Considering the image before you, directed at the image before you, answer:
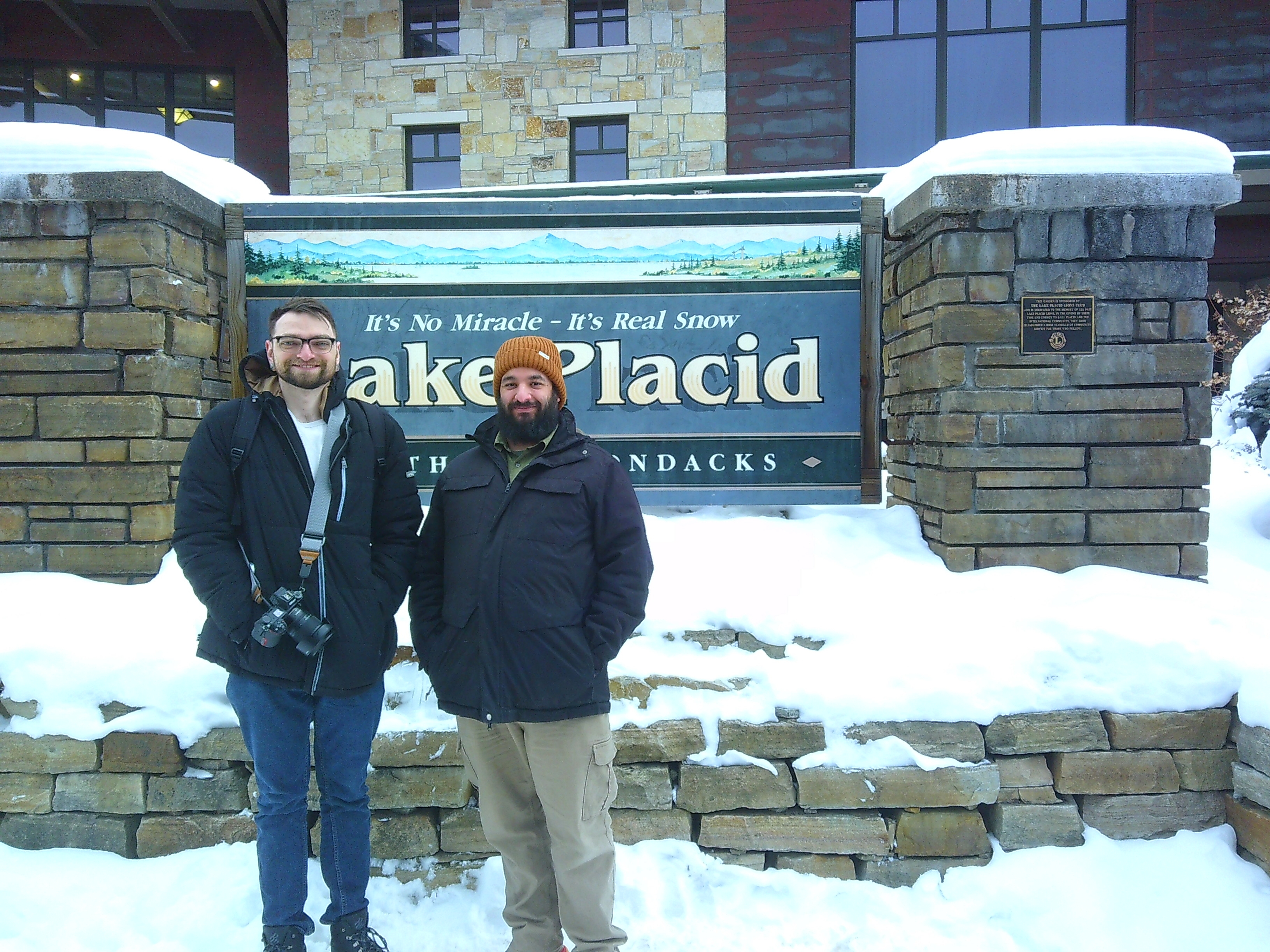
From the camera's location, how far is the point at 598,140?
1039 centimetres

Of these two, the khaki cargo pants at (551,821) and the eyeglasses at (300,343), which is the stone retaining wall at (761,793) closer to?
the khaki cargo pants at (551,821)

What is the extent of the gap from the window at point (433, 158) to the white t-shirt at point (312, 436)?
9035 millimetres

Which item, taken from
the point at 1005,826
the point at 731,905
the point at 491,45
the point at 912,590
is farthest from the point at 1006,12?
the point at 731,905

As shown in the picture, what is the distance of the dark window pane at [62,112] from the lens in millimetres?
11648

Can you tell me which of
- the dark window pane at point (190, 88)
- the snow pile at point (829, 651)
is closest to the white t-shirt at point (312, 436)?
the snow pile at point (829, 651)

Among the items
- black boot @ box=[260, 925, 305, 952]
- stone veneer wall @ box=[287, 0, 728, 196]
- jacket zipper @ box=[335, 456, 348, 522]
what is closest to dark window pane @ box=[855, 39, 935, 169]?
stone veneer wall @ box=[287, 0, 728, 196]

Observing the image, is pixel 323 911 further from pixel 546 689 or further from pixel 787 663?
pixel 787 663

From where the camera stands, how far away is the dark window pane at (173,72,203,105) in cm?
1188

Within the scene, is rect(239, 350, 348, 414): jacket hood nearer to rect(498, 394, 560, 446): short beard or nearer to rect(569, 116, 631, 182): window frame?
rect(498, 394, 560, 446): short beard

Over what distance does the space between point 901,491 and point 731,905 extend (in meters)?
2.25

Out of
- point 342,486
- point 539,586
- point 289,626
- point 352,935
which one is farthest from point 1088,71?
point 352,935

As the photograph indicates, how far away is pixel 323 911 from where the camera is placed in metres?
2.68

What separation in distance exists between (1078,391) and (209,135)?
12.9m

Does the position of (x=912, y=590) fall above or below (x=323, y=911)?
above
